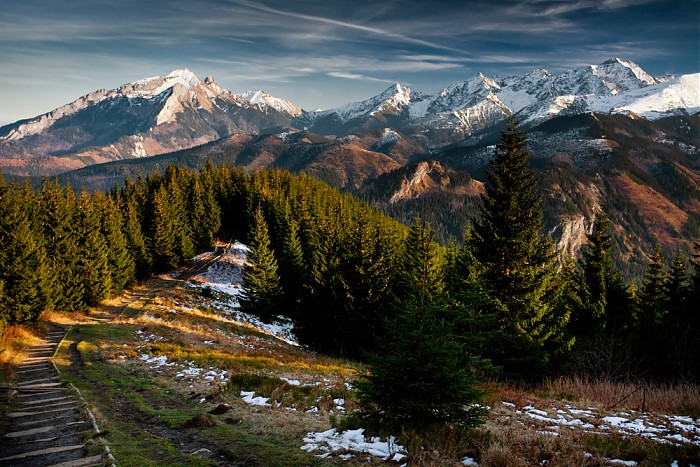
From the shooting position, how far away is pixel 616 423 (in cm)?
1012

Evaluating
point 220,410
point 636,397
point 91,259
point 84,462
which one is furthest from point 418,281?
point 91,259

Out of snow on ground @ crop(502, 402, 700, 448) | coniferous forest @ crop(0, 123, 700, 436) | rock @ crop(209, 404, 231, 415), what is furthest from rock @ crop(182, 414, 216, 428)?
snow on ground @ crop(502, 402, 700, 448)

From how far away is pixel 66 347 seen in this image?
2473cm

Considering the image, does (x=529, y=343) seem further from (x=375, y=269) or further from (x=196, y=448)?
(x=375, y=269)

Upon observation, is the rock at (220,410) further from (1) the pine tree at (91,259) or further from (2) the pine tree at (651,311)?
(1) the pine tree at (91,259)

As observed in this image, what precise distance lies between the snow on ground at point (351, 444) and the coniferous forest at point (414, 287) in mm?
640

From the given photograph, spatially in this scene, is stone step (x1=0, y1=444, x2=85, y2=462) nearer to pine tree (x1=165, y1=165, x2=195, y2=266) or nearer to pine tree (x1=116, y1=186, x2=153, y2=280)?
pine tree (x1=116, y1=186, x2=153, y2=280)

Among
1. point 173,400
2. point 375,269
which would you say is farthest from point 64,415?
point 375,269

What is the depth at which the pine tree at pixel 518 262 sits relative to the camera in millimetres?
19328

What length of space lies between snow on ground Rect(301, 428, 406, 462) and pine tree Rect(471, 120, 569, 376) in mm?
12464

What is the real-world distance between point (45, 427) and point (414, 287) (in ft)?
39.4

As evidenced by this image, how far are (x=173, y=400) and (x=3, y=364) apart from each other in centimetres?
1283

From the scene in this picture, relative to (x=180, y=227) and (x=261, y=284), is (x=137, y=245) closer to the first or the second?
(x=180, y=227)

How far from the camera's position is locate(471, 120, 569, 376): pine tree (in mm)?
19328
